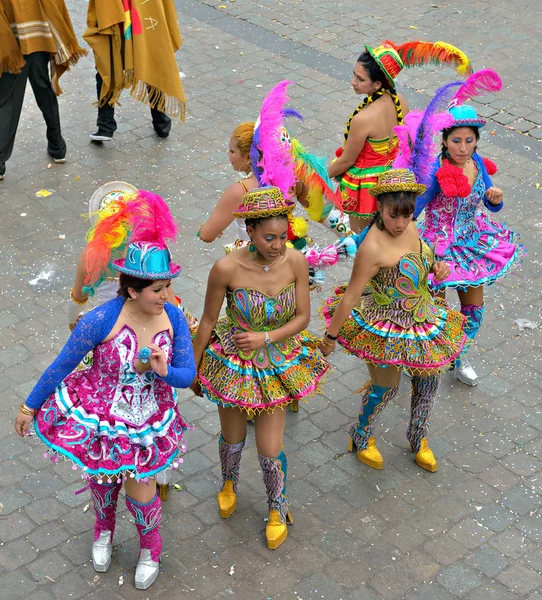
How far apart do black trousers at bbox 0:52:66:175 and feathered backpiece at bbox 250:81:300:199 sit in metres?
3.68

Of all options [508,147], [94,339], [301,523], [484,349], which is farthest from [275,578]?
[508,147]

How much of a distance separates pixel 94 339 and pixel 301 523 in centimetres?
177

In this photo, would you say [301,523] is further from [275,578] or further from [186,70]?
[186,70]

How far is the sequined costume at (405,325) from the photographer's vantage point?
4891 mm

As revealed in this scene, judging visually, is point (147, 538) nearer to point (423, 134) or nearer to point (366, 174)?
point (423, 134)

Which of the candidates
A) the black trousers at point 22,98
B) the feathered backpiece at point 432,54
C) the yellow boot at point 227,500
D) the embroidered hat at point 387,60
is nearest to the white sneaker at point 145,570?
the yellow boot at point 227,500

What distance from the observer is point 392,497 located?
206 inches

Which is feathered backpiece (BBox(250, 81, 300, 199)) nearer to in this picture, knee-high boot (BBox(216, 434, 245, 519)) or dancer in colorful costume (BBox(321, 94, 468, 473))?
dancer in colorful costume (BBox(321, 94, 468, 473))

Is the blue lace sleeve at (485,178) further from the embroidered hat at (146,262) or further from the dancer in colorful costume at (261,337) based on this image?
the embroidered hat at (146,262)

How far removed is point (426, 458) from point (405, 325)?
0.96m

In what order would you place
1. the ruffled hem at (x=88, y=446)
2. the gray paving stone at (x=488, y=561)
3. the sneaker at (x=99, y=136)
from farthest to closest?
the sneaker at (x=99, y=136), the gray paving stone at (x=488, y=561), the ruffled hem at (x=88, y=446)

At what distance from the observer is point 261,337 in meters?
4.51

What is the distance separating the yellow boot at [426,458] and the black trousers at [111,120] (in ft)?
15.5

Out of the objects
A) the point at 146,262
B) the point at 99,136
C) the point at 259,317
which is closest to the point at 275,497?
the point at 259,317
